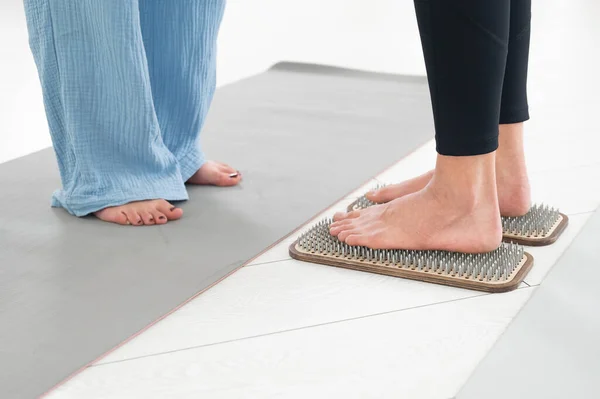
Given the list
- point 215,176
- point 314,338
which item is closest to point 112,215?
point 215,176

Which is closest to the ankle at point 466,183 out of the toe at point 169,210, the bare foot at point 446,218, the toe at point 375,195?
the bare foot at point 446,218

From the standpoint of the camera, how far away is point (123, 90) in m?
1.64

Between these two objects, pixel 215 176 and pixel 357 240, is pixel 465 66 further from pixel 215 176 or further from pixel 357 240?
pixel 215 176

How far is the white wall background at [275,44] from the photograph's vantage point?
107 inches

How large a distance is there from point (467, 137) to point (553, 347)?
13.0 inches

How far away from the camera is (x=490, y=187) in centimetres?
137

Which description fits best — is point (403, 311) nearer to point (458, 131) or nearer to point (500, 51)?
point (458, 131)

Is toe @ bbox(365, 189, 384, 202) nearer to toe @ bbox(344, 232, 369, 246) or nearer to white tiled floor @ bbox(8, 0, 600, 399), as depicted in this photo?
white tiled floor @ bbox(8, 0, 600, 399)

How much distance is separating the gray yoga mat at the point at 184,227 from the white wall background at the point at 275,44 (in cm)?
48

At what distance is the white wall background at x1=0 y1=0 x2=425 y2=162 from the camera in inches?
107

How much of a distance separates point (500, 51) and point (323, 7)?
11.7ft

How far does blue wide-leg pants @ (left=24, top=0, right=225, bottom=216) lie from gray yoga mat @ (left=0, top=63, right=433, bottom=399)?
0.08m

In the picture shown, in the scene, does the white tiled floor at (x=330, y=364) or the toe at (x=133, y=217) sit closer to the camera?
the white tiled floor at (x=330, y=364)

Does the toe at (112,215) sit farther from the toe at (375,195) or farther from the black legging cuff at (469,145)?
the black legging cuff at (469,145)
